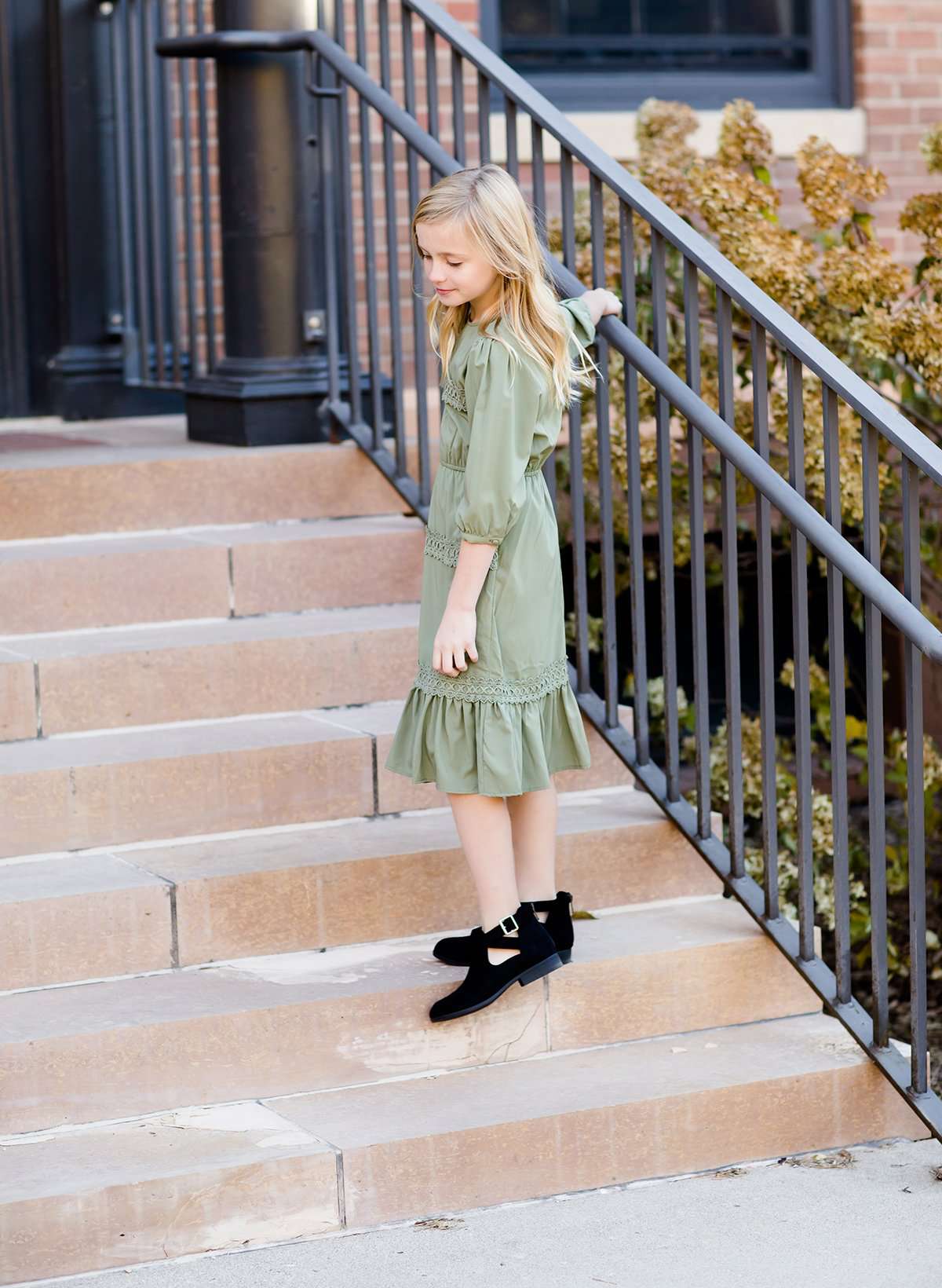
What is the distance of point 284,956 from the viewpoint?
129 inches

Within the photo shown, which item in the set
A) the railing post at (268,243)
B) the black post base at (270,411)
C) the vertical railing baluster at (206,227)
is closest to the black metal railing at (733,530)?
the railing post at (268,243)

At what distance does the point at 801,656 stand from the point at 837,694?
0.32ft

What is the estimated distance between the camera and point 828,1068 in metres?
3.15

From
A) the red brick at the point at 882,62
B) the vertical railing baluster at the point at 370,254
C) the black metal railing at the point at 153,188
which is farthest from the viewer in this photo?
the red brick at the point at 882,62

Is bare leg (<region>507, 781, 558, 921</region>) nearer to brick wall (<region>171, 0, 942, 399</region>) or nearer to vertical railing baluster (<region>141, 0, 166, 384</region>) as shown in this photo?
vertical railing baluster (<region>141, 0, 166, 384</region>)

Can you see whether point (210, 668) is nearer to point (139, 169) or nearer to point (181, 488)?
point (181, 488)

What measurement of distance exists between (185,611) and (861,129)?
11.4ft

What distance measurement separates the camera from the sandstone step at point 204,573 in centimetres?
394

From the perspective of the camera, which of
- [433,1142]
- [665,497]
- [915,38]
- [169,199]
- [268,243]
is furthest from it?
[915,38]

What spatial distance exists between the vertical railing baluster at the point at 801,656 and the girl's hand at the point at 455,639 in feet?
1.99

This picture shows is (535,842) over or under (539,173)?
under

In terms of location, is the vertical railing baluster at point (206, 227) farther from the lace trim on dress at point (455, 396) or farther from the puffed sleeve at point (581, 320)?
the lace trim on dress at point (455, 396)

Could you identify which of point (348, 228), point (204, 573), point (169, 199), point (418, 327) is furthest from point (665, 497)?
point (169, 199)

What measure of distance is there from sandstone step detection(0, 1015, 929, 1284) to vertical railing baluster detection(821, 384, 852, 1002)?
0.26 metres
